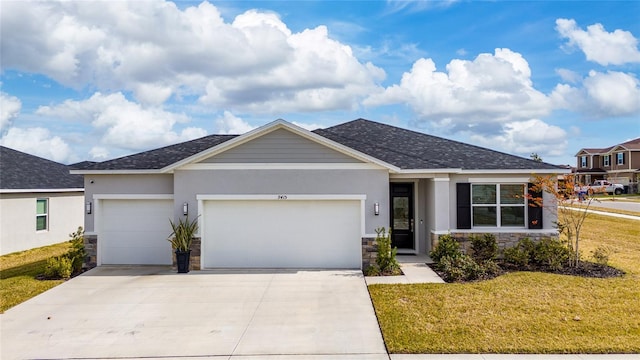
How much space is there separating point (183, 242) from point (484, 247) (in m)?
9.04

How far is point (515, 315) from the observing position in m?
7.22

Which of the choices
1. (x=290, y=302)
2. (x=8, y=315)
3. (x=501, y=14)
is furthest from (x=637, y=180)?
(x=8, y=315)

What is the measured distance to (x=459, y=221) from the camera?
40.7 feet

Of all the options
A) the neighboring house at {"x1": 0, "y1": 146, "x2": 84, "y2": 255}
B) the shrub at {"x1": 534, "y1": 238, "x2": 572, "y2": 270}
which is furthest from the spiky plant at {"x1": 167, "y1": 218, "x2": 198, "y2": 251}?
the shrub at {"x1": 534, "y1": 238, "x2": 572, "y2": 270}

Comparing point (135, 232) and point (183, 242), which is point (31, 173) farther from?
point (183, 242)

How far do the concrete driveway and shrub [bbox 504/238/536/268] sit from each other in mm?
4564

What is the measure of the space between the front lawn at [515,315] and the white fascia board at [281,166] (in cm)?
351

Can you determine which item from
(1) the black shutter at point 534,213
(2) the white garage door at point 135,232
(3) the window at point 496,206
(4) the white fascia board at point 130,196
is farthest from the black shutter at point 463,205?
(4) the white fascia board at point 130,196

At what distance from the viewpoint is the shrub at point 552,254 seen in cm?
1073

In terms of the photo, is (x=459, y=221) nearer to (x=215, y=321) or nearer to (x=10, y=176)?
(x=215, y=321)

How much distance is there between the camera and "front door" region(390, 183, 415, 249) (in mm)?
13828

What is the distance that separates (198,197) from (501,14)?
11645mm

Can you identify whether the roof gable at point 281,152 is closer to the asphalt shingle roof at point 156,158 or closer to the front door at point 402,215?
the asphalt shingle roof at point 156,158

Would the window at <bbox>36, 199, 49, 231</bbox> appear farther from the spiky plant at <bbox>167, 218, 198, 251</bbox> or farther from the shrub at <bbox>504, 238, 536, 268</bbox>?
Answer: the shrub at <bbox>504, 238, 536, 268</bbox>
